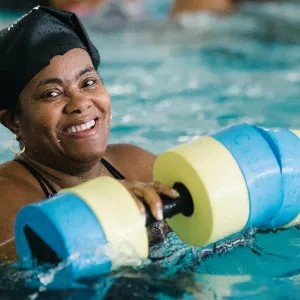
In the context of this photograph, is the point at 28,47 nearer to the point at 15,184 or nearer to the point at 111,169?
the point at 15,184

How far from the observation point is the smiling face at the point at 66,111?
2.78m

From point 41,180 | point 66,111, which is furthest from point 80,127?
point 41,180

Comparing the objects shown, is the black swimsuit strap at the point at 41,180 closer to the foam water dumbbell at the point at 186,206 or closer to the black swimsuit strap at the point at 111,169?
the black swimsuit strap at the point at 111,169

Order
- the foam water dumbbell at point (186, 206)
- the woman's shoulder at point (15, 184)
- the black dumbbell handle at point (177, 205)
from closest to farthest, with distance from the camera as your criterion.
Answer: the foam water dumbbell at point (186, 206) < the black dumbbell handle at point (177, 205) < the woman's shoulder at point (15, 184)

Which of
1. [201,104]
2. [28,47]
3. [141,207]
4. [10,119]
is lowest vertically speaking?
[201,104]

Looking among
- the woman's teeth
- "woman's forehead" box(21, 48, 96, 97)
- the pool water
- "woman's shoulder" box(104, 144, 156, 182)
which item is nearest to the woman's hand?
the pool water

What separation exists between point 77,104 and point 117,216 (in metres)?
0.82

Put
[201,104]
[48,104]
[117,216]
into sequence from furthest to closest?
1. [201,104]
2. [48,104]
3. [117,216]

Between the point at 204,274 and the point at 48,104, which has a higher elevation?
the point at 48,104

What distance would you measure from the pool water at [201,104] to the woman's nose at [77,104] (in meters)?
0.66

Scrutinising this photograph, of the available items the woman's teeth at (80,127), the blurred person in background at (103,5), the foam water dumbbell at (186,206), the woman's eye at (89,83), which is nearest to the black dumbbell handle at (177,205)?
the foam water dumbbell at (186,206)

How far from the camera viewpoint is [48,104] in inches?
109

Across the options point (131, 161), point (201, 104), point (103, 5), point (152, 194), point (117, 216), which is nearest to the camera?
point (117, 216)

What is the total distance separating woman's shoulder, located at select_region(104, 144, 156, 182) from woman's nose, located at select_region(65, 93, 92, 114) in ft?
1.72
